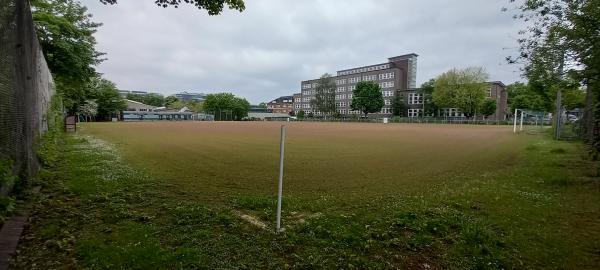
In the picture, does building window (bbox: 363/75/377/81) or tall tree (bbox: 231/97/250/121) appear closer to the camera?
building window (bbox: 363/75/377/81)

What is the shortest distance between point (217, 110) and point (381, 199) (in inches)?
4084

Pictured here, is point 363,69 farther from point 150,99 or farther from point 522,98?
point 150,99

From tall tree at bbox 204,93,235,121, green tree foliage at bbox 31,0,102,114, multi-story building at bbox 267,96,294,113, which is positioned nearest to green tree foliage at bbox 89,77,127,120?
tall tree at bbox 204,93,235,121

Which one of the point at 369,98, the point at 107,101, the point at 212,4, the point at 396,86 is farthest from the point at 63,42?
the point at 396,86

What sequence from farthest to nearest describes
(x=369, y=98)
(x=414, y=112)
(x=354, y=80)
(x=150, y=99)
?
(x=150, y=99)
(x=354, y=80)
(x=414, y=112)
(x=369, y=98)

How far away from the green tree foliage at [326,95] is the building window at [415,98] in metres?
25.0

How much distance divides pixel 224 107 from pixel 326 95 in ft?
111

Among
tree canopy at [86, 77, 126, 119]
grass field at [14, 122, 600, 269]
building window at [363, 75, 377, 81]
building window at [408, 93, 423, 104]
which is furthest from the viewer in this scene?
building window at [363, 75, 377, 81]

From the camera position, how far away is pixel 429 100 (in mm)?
82188

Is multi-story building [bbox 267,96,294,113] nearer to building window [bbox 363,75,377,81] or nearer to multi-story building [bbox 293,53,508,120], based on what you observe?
multi-story building [bbox 293,53,508,120]

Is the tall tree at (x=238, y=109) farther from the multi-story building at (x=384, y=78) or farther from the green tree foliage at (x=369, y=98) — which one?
the green tree foliage at (x=369, y=98)

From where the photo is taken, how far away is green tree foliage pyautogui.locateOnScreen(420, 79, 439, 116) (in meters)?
81.0

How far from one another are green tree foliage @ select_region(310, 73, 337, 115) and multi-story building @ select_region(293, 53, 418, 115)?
620cm

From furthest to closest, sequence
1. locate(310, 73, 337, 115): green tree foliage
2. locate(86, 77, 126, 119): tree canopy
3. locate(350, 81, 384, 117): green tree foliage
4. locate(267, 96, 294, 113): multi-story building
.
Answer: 1. locate(267, 96, 294, 113): multi-story building
2. locate(310, 73, 337, 115): green tree foliage
3. locate(350, 81, 384, 117): green tree foliage
4. locate(86, 77, 126, 119): tree canopy
